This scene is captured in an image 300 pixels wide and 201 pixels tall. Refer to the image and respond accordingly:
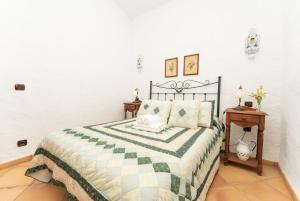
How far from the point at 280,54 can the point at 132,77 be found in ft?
9.36

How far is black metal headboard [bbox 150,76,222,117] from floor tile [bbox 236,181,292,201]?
1.10 metres

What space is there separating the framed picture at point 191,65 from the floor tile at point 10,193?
112 inches

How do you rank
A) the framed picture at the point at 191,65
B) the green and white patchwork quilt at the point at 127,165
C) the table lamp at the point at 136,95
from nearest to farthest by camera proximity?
the green and white patchwork quilt at the point at 127,165
the framed picture at the point at 191,65
the table lamp at the point at 136,95

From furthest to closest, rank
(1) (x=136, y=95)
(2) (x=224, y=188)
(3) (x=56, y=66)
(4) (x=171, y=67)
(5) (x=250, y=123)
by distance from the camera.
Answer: (1) (x=136, y=95), (4) (x=171, y=67), (3) (x=56, y=66), (5) (x=250, y=123), (2) (x=224, y=188)

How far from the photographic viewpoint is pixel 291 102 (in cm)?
175

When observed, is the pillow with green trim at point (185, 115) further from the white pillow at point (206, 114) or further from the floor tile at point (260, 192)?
the floor tile at point (260, 192)

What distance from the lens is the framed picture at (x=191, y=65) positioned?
2.80m

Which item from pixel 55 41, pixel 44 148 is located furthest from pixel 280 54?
pixel 55 41

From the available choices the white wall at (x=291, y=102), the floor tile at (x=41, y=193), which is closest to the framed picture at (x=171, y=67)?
the white wall at (x=291, y=102)

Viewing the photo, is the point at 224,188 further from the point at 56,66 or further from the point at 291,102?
the point at 56,66

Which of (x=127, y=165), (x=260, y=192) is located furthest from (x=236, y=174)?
(x=127, y=165)

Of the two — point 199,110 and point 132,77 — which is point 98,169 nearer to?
point 199,110

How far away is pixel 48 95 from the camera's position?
7.89 ft

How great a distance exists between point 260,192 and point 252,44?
76.8 inches
